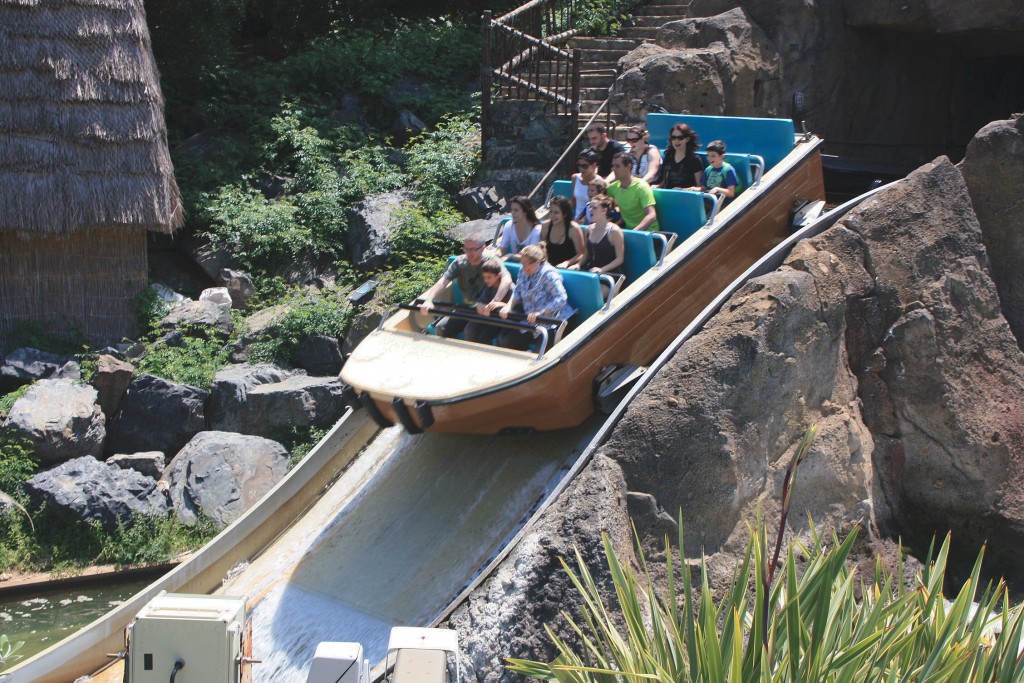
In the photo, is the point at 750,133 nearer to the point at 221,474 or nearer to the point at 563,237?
the point at 563,237

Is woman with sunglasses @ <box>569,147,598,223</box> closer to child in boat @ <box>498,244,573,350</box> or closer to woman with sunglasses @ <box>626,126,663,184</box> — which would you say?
woman with sunglasses @ <box>626,126,663,184</box>

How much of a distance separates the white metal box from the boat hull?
8.49ft

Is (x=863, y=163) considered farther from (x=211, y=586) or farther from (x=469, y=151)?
(x=211, y=586)

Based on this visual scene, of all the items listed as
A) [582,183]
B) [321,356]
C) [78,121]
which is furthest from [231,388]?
[582,183]

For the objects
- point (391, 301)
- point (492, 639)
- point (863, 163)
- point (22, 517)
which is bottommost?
point (22, 517)

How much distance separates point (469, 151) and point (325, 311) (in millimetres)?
3111

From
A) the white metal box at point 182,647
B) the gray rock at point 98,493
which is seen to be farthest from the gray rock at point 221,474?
the white metal box at point 182,647

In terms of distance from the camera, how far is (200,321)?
10.9 metres

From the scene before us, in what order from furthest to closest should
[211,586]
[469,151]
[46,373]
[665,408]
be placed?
1. [469,151]
2. [46,373]
3. [211,586]
4. [665,408]

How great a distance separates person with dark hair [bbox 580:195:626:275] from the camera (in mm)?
7449

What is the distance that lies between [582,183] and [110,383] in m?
4.75

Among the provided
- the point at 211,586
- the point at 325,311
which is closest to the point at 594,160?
the point at 325,311

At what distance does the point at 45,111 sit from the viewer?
10414 mm

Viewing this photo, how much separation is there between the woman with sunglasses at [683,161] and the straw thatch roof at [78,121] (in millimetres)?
5223
